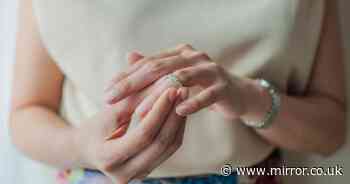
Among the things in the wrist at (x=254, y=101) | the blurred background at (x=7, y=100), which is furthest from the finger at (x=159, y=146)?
the blurred background at (x=7, y=100)

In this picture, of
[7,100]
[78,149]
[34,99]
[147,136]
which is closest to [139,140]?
[147,136]

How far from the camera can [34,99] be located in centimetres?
85

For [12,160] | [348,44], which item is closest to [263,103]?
[348,44]

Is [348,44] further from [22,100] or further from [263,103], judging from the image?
[22,100]

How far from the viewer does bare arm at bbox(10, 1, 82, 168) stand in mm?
814

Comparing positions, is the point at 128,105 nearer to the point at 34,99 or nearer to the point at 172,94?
the point at 172,94

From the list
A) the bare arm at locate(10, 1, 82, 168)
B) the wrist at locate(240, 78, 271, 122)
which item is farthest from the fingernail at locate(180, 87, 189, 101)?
the bare arm at locate(10, 1, 82, 168)

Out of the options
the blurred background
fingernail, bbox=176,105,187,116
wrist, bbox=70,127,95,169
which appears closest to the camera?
fingernail, bbox=176,105,187,116

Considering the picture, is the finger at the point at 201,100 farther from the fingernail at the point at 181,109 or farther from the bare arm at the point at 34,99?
the bare arm at the point at 34,99

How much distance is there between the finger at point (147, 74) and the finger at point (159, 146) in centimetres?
5

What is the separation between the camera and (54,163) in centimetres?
83

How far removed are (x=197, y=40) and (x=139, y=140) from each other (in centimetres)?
20

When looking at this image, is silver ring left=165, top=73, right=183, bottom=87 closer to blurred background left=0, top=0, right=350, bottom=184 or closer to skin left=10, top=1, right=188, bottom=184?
skin left=10, top=1, right=188, bottom=184

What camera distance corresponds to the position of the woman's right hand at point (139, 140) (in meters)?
0.63
